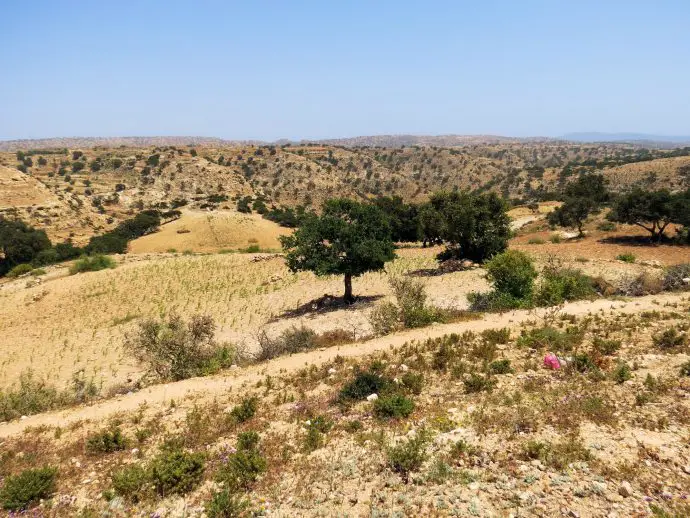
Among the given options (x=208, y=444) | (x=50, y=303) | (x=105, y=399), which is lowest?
(x=50, y=303)

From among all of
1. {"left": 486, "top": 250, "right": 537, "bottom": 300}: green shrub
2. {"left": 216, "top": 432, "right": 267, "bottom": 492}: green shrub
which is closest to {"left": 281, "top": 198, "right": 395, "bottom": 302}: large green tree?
{"left": 486, "top": 250, "right": 537, "bottom": 300}: green shrub

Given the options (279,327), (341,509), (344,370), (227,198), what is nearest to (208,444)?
(341,509)

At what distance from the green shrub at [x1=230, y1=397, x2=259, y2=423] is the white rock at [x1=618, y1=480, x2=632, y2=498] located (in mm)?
7521

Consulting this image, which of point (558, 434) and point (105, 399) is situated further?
point (105, 399)

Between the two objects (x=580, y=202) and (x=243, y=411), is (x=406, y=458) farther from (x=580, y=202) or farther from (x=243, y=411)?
(x=580, y=202)

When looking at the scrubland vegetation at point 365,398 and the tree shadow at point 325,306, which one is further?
the tree shadow at point 325,306

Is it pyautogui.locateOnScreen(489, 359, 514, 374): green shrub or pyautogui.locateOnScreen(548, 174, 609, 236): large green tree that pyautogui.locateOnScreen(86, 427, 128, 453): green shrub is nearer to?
pyautogui.locateOnScreen(489, 359, 514, 374): green shrub

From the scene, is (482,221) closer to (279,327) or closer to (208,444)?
(279,327)

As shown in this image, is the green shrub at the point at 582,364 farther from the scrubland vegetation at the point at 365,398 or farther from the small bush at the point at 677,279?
the small bush at the point at 677,279

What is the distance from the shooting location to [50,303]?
32625 millimetres

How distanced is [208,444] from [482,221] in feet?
85.7

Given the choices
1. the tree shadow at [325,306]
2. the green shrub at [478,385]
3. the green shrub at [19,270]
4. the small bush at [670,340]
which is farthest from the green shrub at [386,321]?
the green shrub at [19,270]

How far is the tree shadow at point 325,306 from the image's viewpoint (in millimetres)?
23992

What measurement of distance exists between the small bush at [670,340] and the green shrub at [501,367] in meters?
4.53
